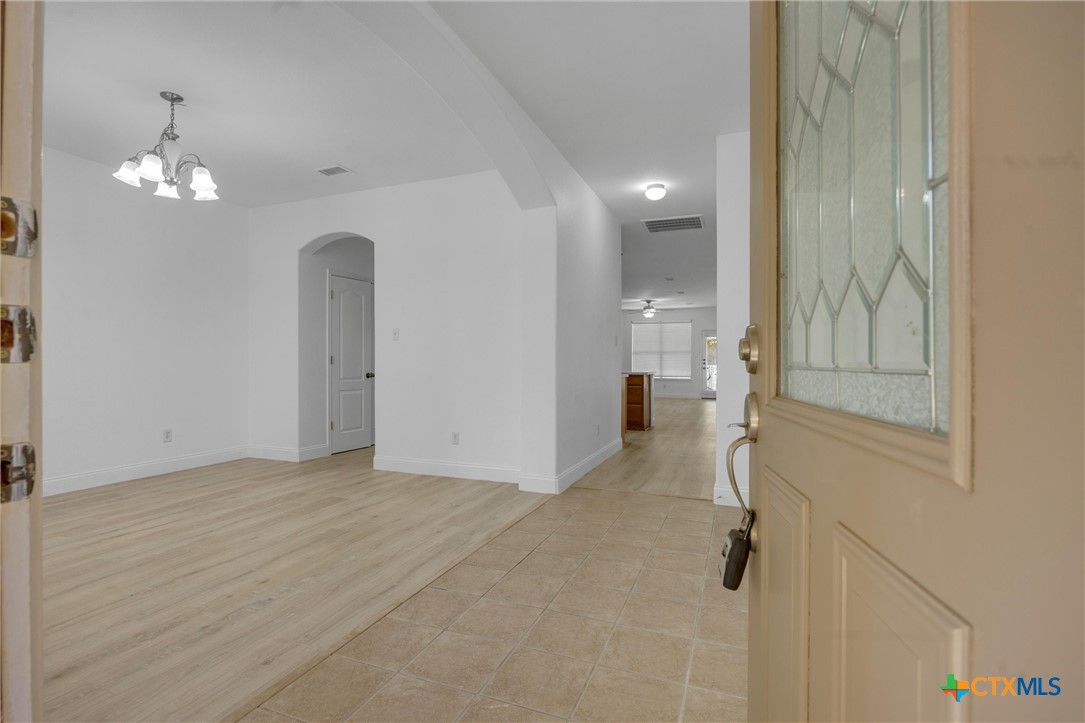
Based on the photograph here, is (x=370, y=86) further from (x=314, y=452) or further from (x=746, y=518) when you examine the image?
(x=314, y=452)

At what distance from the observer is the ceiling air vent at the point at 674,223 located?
601 centimetres

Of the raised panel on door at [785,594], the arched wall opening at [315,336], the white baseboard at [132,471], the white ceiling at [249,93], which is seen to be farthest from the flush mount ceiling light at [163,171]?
the raised panel on door at [785,594]

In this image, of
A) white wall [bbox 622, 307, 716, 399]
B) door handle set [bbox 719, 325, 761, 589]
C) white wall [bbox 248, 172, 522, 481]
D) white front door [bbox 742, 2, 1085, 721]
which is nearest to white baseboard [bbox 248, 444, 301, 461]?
white wall [bbox 248, 172, 522, 481]

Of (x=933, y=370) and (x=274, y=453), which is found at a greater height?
(x=933, y=370)

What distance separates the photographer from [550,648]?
1.83 m

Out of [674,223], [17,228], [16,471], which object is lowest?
[16,471]

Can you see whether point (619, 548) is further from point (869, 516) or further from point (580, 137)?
point (580, 137)

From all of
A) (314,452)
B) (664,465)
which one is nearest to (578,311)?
(664,465)

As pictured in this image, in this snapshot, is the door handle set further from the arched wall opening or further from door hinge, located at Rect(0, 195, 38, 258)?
the arched wall opening

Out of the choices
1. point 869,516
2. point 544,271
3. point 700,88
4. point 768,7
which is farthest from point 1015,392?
point 544,271

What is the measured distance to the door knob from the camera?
854mm

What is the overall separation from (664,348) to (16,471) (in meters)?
15.4

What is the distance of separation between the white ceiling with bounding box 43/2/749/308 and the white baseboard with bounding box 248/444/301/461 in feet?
8.89

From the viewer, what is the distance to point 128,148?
4090mm
